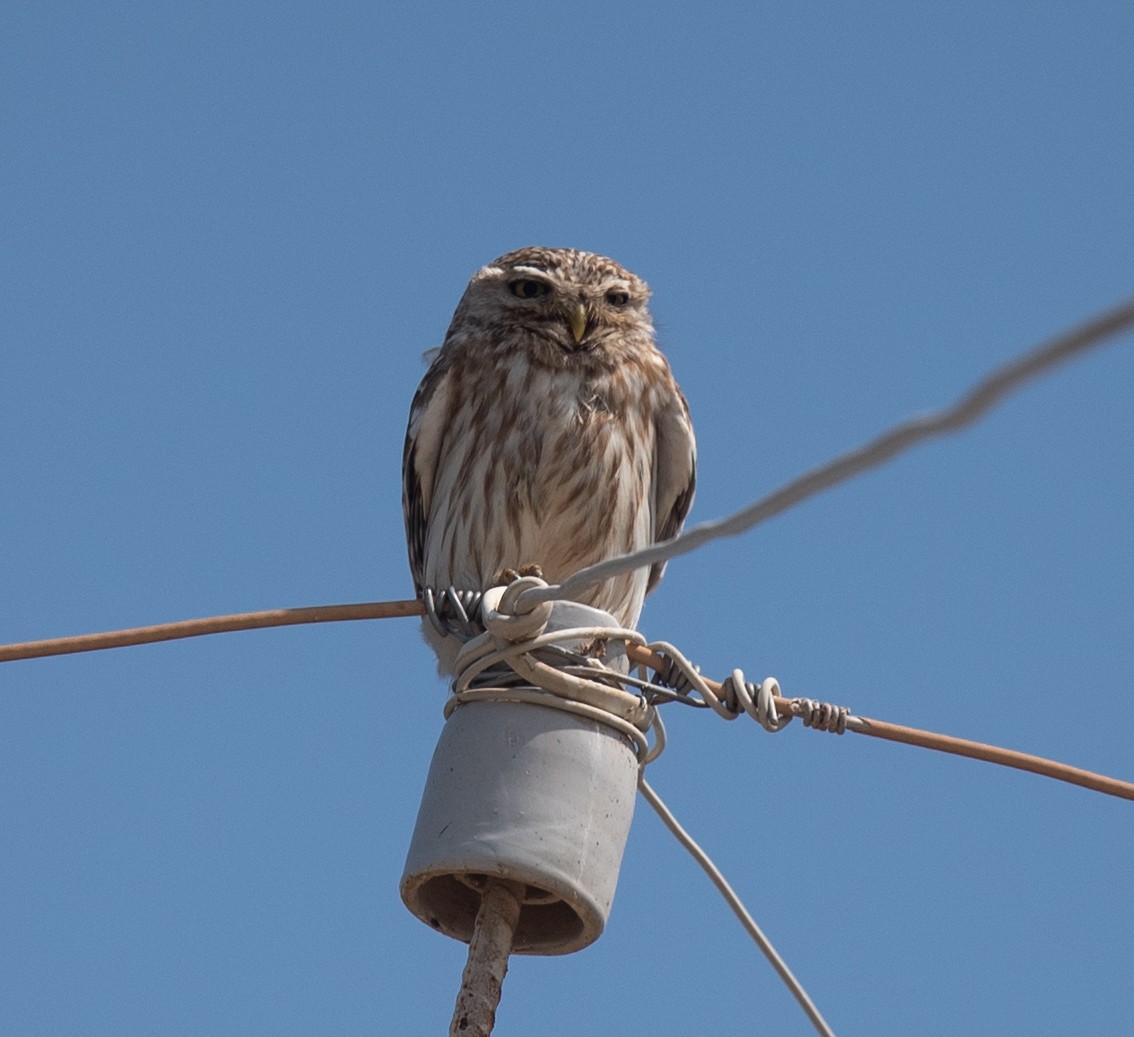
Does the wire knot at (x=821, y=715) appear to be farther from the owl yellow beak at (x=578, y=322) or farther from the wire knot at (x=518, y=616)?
the owl yellow beak at (x=578, y=322)

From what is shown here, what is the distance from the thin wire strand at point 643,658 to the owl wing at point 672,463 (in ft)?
9.75

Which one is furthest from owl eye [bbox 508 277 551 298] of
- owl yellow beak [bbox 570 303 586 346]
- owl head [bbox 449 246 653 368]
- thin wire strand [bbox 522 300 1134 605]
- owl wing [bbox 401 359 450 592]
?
thin wire strand [bbox 522 300 1134 605]

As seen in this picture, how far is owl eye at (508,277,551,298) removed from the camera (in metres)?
6.88

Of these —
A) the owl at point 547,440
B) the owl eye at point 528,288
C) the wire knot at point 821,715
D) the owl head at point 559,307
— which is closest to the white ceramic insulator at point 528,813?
the wire knot at point 821,715

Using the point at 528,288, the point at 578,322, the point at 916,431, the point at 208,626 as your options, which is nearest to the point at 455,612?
the point at 208,626

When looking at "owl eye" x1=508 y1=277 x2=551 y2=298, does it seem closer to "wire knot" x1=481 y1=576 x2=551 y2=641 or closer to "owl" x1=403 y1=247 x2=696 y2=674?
"owl" x1=403 y1=247 x2=696 y2=674

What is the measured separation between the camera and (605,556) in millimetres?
6121

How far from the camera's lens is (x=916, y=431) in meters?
1.61

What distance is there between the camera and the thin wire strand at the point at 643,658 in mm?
3336

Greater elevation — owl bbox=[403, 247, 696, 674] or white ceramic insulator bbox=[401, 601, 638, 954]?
owl bbox=[403, 247, 696, 674]

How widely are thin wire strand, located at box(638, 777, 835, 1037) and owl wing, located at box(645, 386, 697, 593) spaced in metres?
3.09

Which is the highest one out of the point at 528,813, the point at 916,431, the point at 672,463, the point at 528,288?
the point at 528,288

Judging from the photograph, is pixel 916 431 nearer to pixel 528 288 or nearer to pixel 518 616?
pixel 518 616

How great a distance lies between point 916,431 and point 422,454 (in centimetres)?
489
